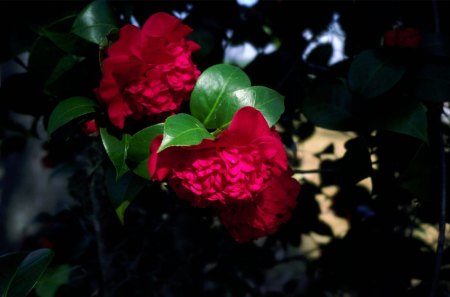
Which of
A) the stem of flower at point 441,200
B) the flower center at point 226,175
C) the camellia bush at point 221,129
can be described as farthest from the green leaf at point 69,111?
the stem of flower at point 441,200

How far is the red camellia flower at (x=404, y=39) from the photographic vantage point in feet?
3.13

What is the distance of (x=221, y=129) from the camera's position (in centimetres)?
73

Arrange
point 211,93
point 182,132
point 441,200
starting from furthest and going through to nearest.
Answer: point 441,200, point 211,93, point 182,132

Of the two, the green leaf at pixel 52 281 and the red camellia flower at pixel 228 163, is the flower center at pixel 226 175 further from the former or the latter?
the green leaf at pixel 52 281

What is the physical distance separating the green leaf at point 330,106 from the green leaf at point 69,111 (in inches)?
19.4

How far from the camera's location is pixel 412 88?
90 cm

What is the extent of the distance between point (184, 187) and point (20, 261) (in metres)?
0.34

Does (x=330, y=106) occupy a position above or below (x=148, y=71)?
below

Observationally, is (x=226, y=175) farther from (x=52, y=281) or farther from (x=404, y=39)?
(x=52, y=281)

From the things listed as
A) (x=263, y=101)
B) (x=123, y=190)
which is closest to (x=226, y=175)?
(x=263, y=101)

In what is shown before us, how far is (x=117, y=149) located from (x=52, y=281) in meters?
0.66

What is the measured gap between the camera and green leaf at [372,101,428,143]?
2.67 feet

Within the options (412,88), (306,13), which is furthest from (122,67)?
(306,13)

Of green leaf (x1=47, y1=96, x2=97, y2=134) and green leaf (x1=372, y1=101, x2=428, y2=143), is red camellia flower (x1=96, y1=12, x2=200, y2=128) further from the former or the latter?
green leaf (x1=372, y1=101, x2=428, y2=143)
